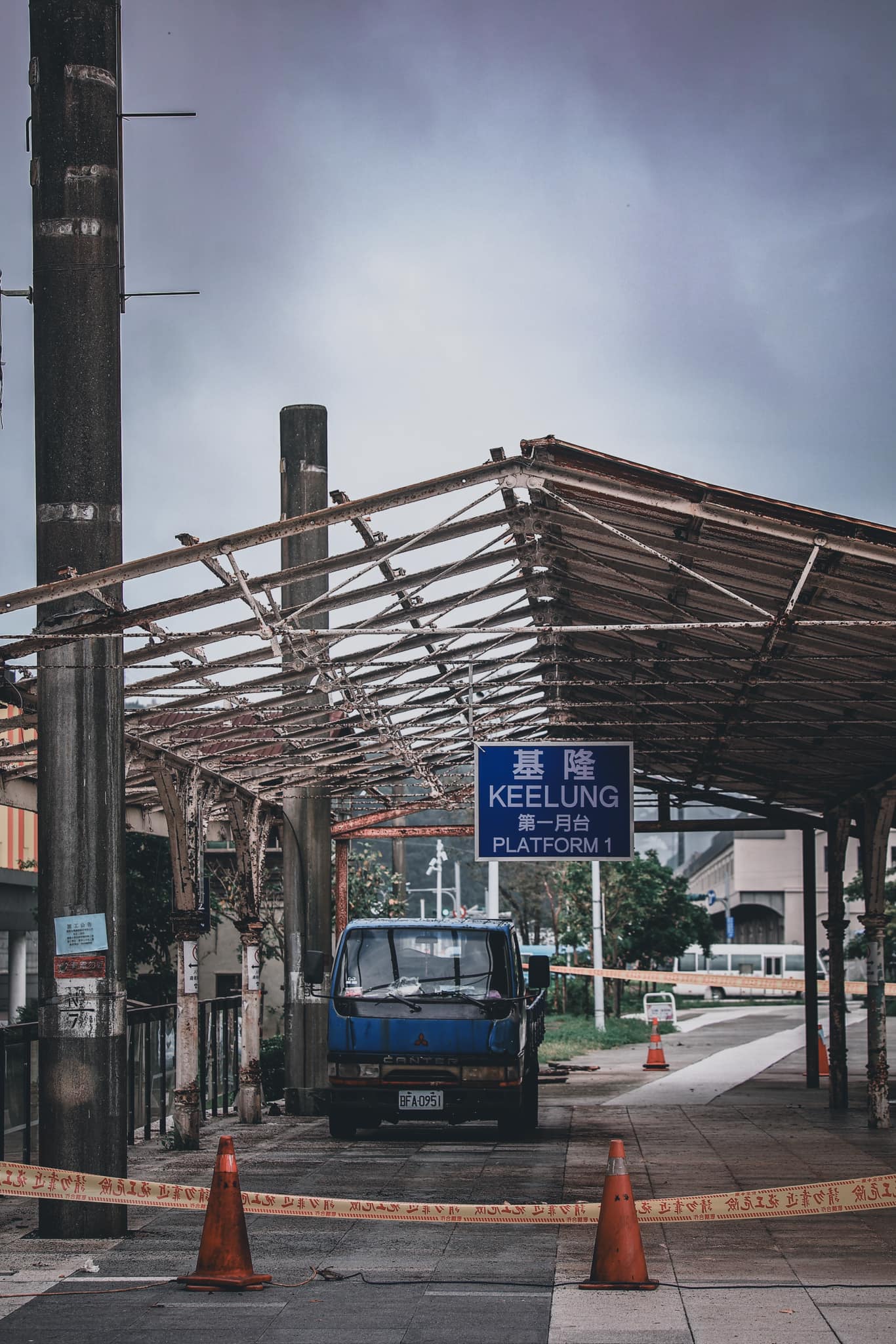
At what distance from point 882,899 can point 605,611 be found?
526cm

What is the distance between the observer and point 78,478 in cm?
1101

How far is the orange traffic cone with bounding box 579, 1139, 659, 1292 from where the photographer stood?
8594mm

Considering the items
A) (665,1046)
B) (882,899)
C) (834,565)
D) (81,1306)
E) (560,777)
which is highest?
(834,565)

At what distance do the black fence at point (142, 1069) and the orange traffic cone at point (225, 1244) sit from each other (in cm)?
456

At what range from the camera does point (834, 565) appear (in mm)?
11102

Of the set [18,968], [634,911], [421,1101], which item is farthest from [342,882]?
[634,911]

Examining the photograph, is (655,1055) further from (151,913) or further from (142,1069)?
(142,1069)

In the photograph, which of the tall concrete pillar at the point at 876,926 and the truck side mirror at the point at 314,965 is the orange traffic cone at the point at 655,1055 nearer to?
the tall concrete pillar at the point at 876,926

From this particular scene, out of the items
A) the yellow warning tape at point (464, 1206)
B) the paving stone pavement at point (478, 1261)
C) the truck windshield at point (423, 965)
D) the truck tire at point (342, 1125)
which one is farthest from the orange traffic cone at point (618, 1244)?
the truck tire at point (342, 1125)

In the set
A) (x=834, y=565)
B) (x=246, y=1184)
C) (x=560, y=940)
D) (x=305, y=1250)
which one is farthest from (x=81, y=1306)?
(x=560, y=940)

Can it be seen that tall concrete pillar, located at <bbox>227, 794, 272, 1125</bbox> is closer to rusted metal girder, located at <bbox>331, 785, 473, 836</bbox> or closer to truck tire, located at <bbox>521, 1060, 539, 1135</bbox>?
truck tire, located at <bbox>521, 1060, 539, 1135</bbox>

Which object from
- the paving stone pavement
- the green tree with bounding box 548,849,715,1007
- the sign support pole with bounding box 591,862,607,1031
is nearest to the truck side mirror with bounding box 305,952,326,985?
the paving stone pavement

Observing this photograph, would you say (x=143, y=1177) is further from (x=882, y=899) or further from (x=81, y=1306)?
(x=882, y=899)

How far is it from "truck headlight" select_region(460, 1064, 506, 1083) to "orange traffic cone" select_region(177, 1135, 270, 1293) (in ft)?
23.4
